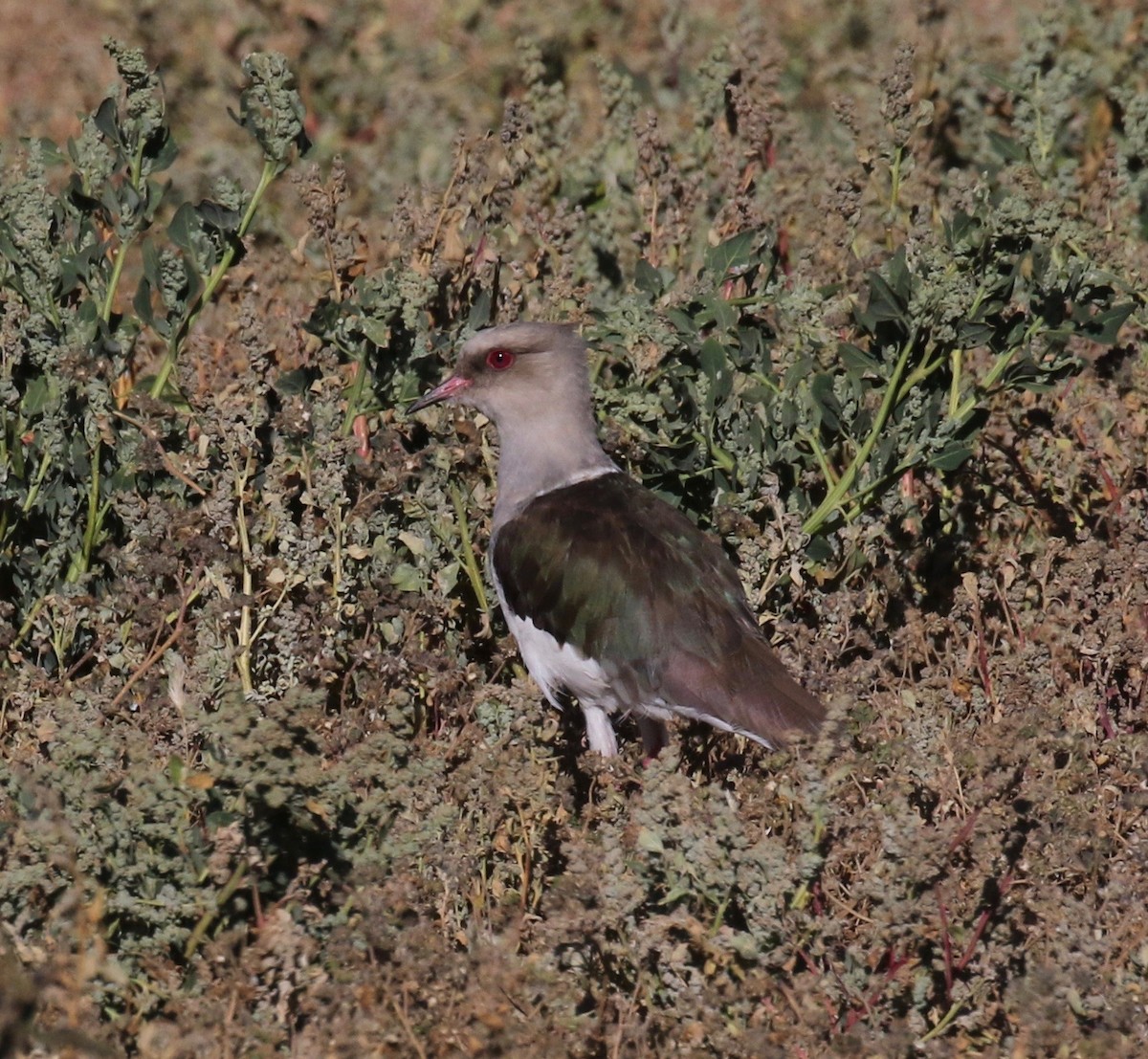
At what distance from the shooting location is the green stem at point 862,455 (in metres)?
5.38

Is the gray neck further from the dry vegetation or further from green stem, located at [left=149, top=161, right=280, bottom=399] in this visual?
green stem, located at [left=149, top=161, right=280, bottom=399]

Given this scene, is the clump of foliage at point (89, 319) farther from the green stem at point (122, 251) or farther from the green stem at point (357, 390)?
the green stem at point (357, 390)

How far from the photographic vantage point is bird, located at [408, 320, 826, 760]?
5129mm

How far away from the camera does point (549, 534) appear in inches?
217

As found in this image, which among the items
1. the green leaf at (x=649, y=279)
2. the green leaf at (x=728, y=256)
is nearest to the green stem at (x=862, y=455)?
the green leaf at (x=728, y=256)

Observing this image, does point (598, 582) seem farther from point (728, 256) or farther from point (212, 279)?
point (212, 279)

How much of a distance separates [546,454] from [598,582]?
0.64 meters

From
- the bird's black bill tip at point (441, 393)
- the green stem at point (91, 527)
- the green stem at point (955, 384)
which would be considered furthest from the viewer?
the bird's black bill tip at point (441, 393)

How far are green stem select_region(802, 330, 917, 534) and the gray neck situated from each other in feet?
2.54

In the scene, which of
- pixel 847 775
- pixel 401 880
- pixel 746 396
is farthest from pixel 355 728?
pixel 746 396

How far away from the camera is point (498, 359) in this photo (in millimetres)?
5945

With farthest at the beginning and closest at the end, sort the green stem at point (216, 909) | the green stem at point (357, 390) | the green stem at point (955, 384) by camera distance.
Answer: the green stem at point (357, 390), the green stem at point (955, 384), the green stem at point (216, 909)

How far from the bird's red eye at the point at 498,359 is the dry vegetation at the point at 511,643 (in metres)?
0.18

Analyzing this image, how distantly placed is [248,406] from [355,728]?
1151 millimetres
